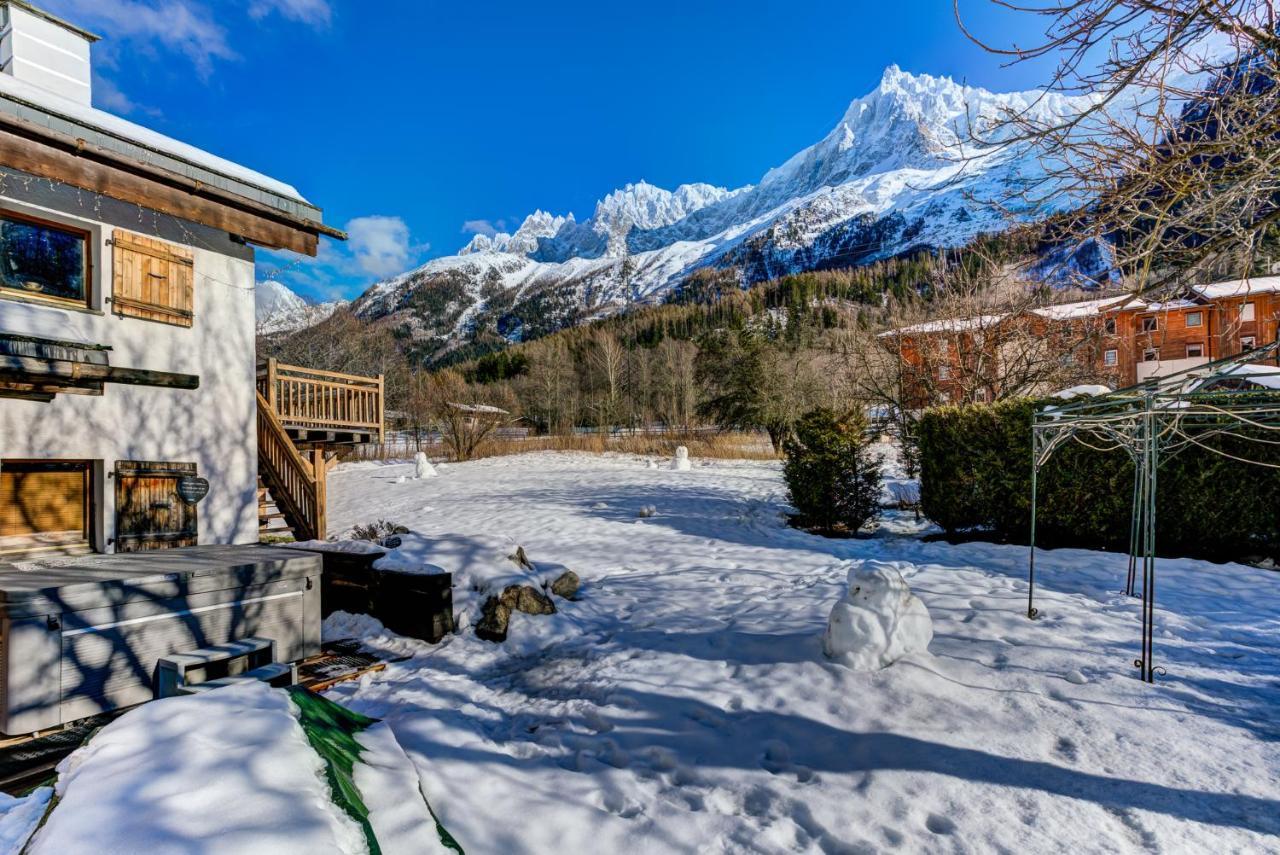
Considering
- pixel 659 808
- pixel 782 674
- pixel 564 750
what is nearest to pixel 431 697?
pixel 564 750

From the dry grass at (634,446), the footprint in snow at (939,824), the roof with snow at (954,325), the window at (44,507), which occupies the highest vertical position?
the roof with snow at (954,325)

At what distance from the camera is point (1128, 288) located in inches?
149

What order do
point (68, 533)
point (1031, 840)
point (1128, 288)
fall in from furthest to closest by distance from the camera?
point (68, 533)
point (1128, 288)
point (1031, 840)

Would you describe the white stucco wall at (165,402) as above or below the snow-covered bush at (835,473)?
above

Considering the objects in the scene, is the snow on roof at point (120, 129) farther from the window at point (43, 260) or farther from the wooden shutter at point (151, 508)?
the wooden shutter at point (151, 508)

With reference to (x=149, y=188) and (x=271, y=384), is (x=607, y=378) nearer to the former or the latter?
(x=271, y=384)

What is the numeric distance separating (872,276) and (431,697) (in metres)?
91.7

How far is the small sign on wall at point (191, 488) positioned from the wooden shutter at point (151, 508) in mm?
69

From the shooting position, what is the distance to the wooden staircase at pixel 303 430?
9516 millimetres

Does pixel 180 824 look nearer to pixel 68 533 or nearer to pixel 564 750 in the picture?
pixel 564 750

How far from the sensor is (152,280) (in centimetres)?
720

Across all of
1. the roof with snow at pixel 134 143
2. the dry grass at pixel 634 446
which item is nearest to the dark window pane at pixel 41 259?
the roof with snow at pixel 134 143

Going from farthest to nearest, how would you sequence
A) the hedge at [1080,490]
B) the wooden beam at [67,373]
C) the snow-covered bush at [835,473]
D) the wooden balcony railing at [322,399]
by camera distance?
the snow-covered bush at [835,473], the wooden balcony railing at [322,399], the hedge at [1080,490], the wooden beam at [67,373]

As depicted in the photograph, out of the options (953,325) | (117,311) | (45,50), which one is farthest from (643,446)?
(45,50)
